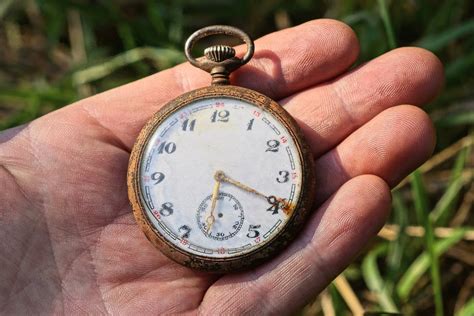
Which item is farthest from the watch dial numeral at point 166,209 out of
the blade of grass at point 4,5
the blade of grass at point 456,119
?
the blade of grass at point 4,5

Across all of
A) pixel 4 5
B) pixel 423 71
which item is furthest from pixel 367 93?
pixel 4 5

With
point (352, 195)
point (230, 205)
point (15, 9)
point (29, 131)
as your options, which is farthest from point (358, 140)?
point (15, 9)

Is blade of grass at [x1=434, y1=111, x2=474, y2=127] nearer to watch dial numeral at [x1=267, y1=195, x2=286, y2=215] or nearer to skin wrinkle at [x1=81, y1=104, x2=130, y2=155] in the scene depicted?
watch dial numeral at [x1=267, y1=195, x2=286, y2=215]

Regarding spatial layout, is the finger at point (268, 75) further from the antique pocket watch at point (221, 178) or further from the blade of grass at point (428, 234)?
the blade of grass at point (428, 234)

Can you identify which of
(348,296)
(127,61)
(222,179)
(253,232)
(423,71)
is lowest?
(348,296)

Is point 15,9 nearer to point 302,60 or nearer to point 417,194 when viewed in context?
point 302,60

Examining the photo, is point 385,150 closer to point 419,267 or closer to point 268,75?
point 268,75

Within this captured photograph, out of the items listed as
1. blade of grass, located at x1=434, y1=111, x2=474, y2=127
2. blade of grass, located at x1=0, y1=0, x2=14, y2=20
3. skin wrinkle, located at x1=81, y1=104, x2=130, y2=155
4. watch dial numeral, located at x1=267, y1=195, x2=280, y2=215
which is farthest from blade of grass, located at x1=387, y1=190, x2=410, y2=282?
blade of grass, located at x1=0, y1=0, x2=14, y2=20

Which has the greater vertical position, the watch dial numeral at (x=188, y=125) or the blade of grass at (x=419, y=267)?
the watch dial numeral at (x=188, y=125)
